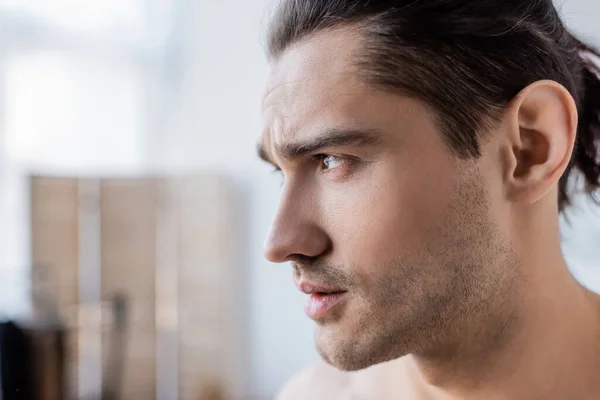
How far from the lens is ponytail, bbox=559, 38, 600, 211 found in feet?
3.19

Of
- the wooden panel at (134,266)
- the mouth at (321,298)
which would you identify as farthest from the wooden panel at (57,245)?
the mouth at (321,298)

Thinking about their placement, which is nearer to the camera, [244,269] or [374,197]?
[374,197]

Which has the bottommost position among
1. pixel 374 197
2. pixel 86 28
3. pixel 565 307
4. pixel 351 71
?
pixel 565 307

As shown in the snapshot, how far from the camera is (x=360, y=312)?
800 mm

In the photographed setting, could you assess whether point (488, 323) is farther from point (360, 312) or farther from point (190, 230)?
point (190, 230)

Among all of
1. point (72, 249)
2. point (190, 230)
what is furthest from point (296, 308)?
point (72, 249)

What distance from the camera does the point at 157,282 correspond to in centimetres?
294

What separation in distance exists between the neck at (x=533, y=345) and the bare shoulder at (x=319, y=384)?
0.90ft

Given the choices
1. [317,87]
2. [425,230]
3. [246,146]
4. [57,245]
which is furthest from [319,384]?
[57,245]

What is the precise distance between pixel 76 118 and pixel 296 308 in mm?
1385

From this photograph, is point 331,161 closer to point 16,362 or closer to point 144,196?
point 16,362

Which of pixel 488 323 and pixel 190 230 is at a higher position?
pixel 190 230

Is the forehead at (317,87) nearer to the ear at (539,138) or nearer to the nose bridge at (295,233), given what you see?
the nose bridge at (295,233)

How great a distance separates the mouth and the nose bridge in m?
0.05
